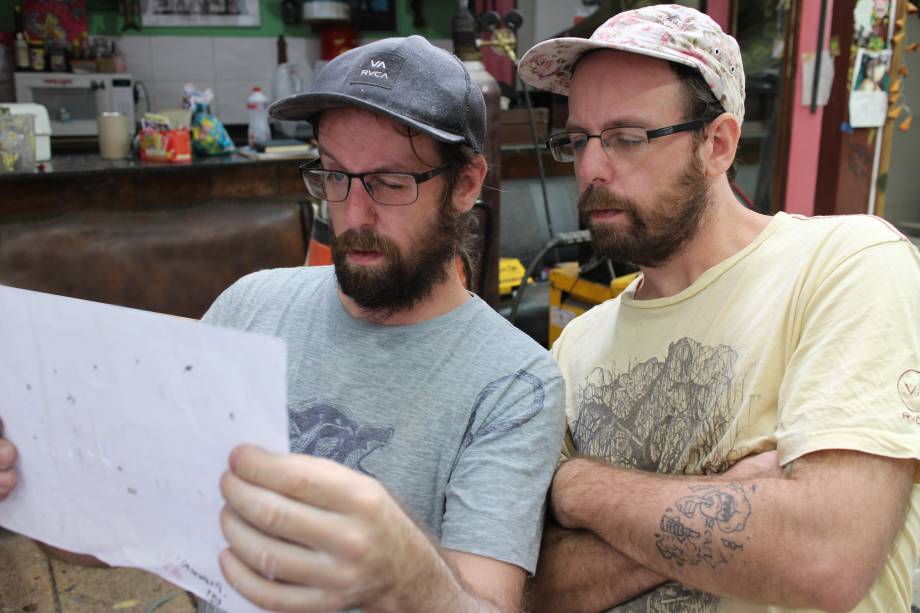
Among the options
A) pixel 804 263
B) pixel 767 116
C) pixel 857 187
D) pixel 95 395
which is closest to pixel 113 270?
pixel 95 395

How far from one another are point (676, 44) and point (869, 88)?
3.48 meters

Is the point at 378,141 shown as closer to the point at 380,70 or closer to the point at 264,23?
the point at 380,70

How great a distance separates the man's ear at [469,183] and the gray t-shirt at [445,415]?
0.17m

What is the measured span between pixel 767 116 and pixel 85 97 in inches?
177

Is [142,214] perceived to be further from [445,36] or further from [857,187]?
[445,36]

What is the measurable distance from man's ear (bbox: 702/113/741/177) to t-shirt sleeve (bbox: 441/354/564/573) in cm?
49

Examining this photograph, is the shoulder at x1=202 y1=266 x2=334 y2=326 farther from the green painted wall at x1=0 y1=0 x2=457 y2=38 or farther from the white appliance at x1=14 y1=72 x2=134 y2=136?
A: the green painted wall at x1=0 y1=0 x2=457 y2=38

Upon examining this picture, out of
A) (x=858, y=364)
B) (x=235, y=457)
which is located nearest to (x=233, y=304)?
(x=235, y=457)

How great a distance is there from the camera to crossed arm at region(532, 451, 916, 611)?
3.27 feet

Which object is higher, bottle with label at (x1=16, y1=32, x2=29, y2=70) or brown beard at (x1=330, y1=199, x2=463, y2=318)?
bottle with label at (x1=16, y1=32, x2=29, y2=70)

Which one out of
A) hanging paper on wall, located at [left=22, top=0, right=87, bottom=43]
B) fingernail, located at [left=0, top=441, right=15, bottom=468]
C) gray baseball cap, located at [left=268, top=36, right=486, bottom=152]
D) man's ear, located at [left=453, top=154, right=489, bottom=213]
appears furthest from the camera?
hanging paper on wall, located at [left=22, top=0, right=87, bottom=43]

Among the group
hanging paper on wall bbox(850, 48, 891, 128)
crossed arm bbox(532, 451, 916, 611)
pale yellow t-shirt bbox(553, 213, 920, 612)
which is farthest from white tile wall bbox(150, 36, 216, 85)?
crossed arm bbox(532, 451, 916, 611)

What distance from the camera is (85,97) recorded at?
5.58 m

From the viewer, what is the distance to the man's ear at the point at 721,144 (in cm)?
137
